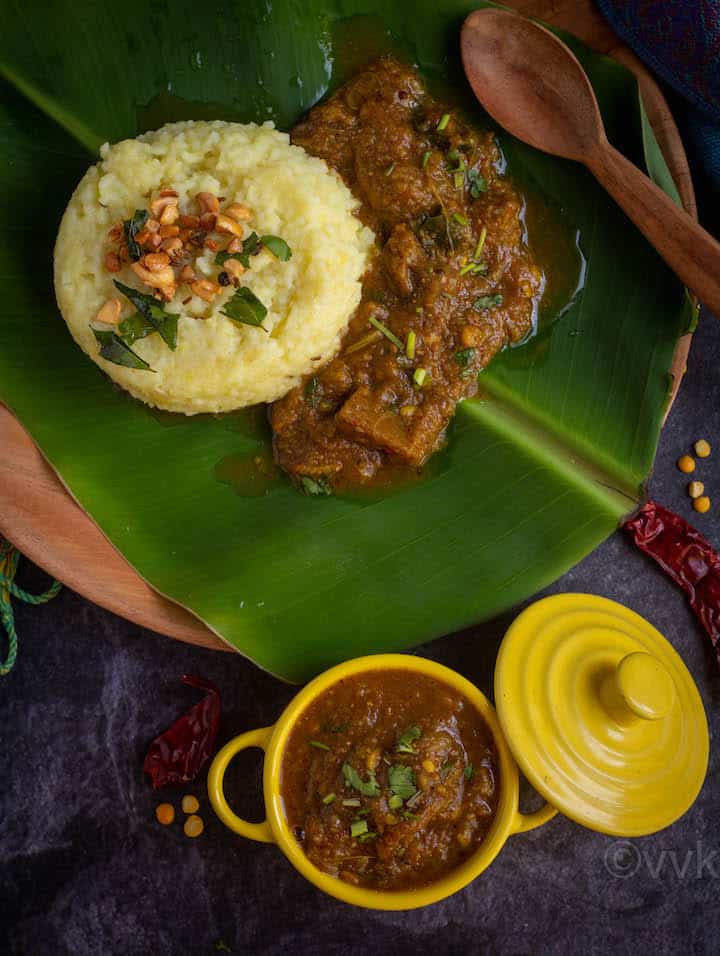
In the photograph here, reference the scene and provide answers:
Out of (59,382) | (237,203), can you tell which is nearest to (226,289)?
(237,203)

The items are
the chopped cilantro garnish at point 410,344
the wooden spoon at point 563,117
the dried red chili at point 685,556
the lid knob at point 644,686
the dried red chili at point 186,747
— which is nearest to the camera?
the lid knob at point 644,686

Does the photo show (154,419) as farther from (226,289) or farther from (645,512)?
(645,512)

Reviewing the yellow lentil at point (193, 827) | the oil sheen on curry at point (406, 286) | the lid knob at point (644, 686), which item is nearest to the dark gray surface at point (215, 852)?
the yellow lentil at point (193, 827)

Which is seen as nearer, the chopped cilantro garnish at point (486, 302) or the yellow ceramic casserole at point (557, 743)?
the yellow ceramic casserole at point (557, 743)

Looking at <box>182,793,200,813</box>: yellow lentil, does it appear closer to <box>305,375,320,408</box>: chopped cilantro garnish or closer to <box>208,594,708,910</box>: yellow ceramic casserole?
<box>208,594,708,910</box>: yellow ceramic casserole

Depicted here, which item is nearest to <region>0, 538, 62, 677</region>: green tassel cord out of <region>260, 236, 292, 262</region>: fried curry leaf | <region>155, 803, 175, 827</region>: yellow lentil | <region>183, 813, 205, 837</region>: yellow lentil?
<region>155, 803, 175, 827</region>: yellow lentil

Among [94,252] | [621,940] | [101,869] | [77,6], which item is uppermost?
[77,6]

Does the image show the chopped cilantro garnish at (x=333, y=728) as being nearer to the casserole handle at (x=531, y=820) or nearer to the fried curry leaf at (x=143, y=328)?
the casserole handle at (x=531, y=820)
